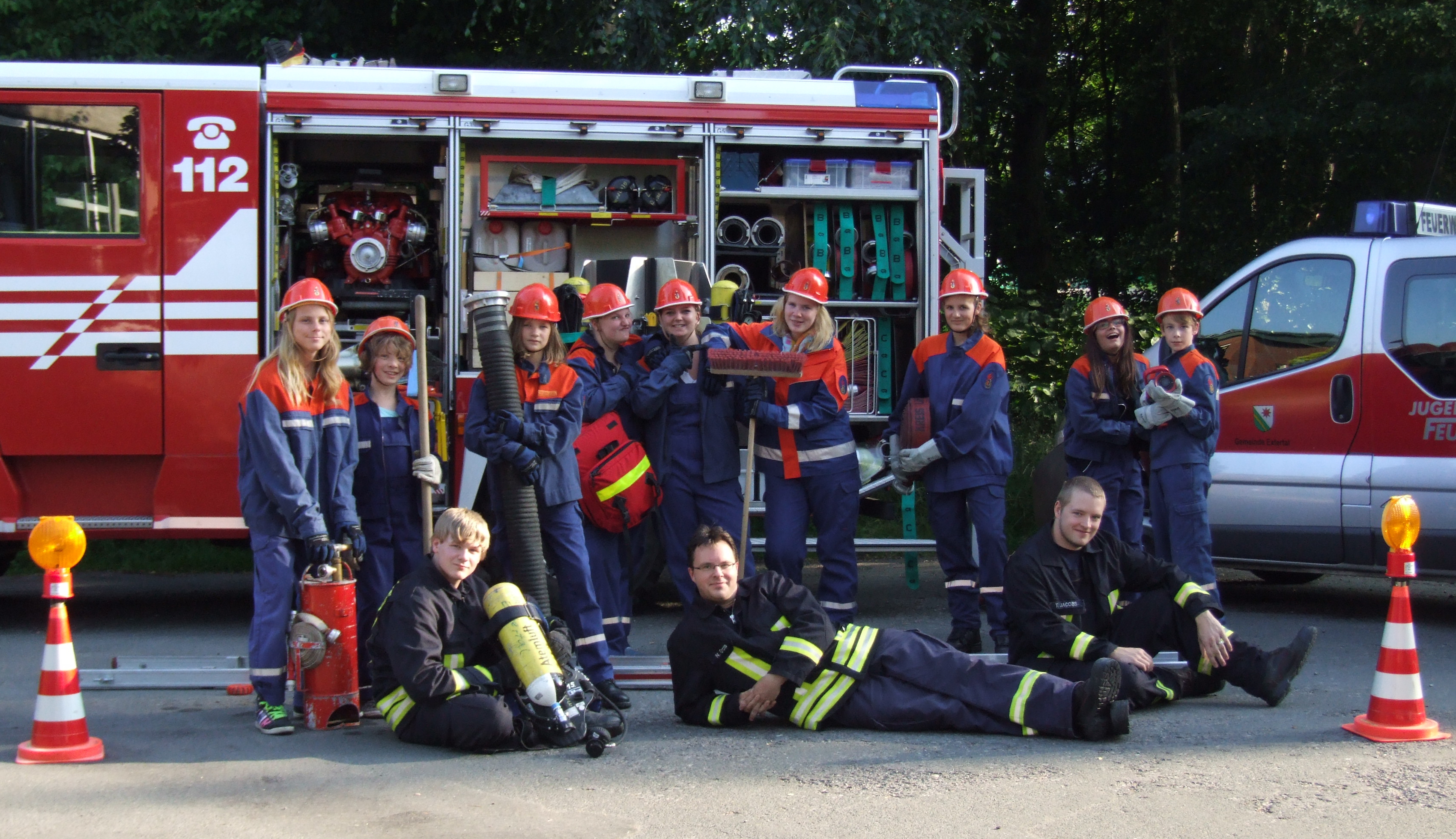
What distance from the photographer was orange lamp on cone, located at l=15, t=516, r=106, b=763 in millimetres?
4750

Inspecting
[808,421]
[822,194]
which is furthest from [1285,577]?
[808,421]

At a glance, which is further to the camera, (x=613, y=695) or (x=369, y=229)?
(x=369, y=229)

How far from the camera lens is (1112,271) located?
16.5m

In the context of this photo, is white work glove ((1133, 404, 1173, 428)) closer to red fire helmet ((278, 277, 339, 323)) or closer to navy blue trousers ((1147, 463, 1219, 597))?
navy blue trousers ((1147, 463, 1219, 597))

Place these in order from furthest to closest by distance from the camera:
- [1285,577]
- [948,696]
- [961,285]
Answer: [1285,577] → [961,285] → [948,696]

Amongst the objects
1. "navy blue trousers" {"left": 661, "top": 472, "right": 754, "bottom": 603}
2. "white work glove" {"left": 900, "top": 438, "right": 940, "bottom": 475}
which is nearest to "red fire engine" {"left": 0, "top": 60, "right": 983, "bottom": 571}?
"white work glove" {"left": 900, "top": 438, "right": 940, "bottom": 475}

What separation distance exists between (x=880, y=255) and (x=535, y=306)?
2.69m

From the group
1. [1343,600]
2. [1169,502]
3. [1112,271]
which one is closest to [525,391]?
[1169,502]

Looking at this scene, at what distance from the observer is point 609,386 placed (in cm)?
634

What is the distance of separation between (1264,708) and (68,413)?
18.7 feet

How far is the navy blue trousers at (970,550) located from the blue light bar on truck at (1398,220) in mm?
2638

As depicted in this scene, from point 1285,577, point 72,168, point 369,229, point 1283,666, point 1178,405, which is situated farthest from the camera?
point 1285,577

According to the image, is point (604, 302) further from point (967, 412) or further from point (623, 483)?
point (967, 412)

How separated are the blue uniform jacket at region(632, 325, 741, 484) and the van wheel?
157 inches
